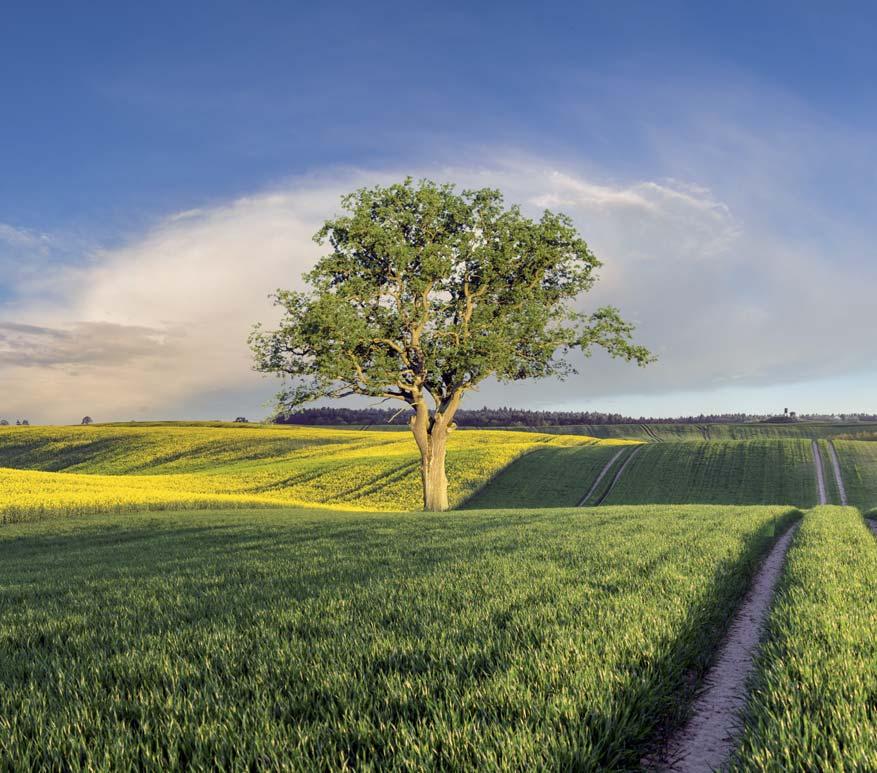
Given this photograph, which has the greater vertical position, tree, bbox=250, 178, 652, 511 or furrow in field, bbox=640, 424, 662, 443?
tree, bbox=250, 178, 652, 511

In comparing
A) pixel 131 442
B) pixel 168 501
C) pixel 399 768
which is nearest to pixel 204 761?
pixel 399 768

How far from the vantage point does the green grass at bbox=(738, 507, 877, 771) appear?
149 inches

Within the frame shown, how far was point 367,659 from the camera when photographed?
5523 mm

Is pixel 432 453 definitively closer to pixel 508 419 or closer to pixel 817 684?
pixel 817 684

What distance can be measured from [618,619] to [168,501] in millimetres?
35403

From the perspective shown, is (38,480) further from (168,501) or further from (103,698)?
(103,698)

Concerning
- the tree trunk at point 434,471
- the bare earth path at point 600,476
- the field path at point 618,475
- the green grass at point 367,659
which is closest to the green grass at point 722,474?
the field path at point 618,475

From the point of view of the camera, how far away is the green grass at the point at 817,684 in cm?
379

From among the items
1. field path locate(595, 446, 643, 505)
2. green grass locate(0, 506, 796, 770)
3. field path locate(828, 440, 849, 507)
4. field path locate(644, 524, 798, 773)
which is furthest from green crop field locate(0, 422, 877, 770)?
field path locate(828, 440, 849, 507)

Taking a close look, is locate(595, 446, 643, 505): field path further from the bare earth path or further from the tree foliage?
the tree foliage

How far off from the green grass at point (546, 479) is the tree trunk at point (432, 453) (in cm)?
1385

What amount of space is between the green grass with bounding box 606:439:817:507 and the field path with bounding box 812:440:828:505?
1.49ft

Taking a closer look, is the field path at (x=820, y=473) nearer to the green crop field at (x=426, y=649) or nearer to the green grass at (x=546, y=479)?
the green grass at (x=546, y=479)

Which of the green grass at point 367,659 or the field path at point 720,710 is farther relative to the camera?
the field path at point 720,710
